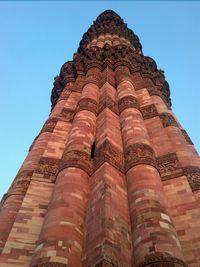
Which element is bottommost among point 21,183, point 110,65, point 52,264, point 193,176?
point 52,264

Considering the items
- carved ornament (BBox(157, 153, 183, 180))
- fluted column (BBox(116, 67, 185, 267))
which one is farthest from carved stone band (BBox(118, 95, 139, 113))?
carved ornament (BBox(157, 153, 183, 180))

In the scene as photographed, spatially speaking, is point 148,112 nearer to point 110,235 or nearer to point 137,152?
point 137,152

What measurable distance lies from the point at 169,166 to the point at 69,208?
12.6ft

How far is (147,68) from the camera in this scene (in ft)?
62.7

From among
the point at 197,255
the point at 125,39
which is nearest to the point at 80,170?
the point at 197,255

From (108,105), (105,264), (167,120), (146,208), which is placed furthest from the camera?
(108,105)

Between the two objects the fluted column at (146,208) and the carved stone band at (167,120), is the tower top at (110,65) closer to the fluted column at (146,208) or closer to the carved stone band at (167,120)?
the carved stone band at (167,120)

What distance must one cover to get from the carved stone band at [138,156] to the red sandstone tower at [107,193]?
0.03m

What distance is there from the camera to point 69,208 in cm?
742

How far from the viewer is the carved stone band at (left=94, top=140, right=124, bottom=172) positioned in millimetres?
9177

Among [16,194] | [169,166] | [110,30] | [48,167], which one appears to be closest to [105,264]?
[16,194]

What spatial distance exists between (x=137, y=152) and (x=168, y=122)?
3462 mm

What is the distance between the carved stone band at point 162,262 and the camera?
565cm

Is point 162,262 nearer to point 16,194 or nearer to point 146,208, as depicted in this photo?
point 146,208
